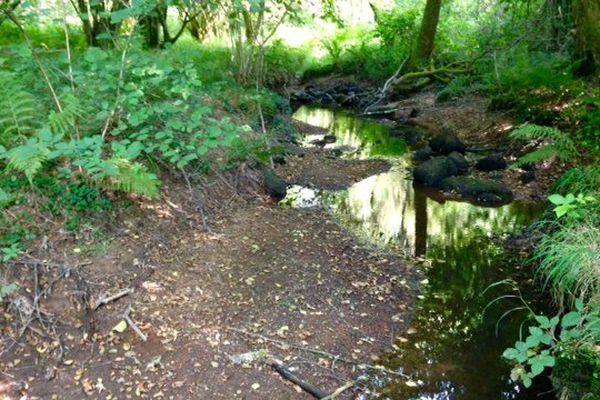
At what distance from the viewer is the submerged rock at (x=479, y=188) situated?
884 centimetres

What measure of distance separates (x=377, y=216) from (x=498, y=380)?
391cm

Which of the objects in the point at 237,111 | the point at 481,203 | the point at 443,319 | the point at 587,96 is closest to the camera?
the point at 443,319

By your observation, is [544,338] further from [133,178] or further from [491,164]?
[491,164]

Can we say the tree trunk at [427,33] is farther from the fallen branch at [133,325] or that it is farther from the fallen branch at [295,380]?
the fallen branch at [133,325]

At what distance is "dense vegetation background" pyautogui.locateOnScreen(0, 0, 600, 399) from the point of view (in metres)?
4.81

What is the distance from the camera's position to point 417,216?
8.33m

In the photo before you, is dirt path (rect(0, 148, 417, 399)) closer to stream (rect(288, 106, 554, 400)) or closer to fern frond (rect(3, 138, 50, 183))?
stream (rect(288, 106, 554, 400))

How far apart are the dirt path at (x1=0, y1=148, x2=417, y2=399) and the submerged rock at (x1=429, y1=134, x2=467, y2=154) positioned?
17.1 ft

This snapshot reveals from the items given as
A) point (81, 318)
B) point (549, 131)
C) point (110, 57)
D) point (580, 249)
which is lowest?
point (81, 318)

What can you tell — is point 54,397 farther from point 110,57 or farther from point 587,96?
point 587,96

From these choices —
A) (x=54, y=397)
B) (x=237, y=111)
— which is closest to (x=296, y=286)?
(x=54, y=397)

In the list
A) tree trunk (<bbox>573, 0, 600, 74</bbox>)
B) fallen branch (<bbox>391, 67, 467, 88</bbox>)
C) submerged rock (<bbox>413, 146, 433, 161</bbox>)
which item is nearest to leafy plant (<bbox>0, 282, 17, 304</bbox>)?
submerged rock (<bbox>413, 146, 433, 161</bbox>)

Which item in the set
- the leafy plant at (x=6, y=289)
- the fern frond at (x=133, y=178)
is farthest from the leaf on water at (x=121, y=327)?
the fern frond at (x=133, y=178)

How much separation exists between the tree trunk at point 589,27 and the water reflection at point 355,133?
4.20 m
